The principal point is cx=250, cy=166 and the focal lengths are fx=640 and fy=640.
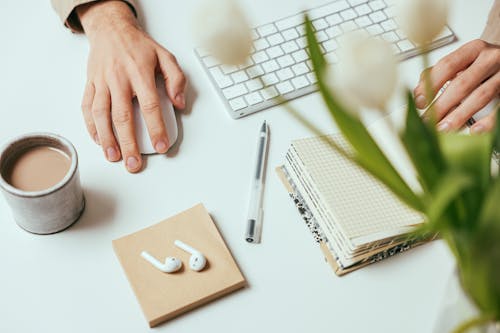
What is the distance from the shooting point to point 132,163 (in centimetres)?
84

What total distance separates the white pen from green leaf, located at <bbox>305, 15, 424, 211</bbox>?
37 centimetres

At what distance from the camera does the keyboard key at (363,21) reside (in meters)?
1.00

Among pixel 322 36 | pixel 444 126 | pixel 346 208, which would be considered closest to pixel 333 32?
pixel 322 36

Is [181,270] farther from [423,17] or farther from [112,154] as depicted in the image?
[423,17]

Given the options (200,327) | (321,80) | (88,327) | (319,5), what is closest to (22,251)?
(88,327)

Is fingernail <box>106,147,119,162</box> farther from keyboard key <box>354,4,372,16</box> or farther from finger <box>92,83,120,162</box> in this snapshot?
keyboard key <box>354,4,372,16</box>

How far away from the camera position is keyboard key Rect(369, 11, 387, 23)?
1005 mm

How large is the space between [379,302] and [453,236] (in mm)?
340

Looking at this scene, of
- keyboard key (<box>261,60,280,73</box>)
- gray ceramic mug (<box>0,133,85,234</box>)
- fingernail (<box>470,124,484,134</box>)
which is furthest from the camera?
keyboard key (<box>261,60,280,73</box>)

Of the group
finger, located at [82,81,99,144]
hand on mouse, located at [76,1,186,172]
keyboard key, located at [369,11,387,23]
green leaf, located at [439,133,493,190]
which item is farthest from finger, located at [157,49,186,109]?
green leaf, located at [439,133,493,190]

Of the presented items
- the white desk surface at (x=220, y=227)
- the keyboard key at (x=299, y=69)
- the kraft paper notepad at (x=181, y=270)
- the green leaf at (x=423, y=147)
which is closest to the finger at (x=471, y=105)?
the white desk surface at (x=220, y=227)

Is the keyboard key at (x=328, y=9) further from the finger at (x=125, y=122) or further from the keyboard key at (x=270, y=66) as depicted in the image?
the finger at (x=125, y=122)

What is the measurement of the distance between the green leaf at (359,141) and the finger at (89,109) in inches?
20.4

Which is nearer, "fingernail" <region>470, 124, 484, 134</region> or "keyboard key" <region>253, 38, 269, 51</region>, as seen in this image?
"fingernail" <region>470, 124, 484, 134</region>
